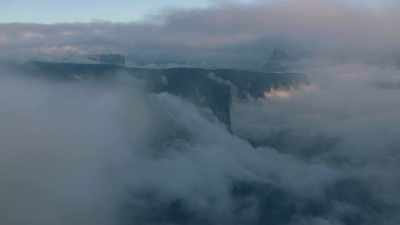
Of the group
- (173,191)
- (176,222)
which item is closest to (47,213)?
(176,222)

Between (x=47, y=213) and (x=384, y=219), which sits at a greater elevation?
(x=384, y=219)

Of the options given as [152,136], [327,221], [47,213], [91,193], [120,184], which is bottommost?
[47,213]

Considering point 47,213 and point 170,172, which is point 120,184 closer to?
point 170,172

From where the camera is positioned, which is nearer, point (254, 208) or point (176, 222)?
point (176, 222)

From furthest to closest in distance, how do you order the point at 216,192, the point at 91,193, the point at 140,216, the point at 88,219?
the point at 216,192, the point at 140,216, the point at 91,193, the point at 88,219

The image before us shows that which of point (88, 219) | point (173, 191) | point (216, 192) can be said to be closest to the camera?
point (88, 219)

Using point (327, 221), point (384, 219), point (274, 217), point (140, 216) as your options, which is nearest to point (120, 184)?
point (140, 216)

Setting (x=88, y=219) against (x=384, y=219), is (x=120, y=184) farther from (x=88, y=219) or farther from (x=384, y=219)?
(x=384, y=219)

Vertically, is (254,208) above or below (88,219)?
above

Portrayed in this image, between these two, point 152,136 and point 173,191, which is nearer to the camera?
point 173,191
